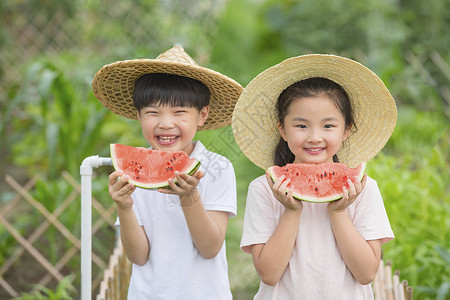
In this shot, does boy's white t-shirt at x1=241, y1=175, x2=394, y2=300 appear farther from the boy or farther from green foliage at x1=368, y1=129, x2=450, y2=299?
green foliage at x1=368, y1=129, x2=450, y2=299

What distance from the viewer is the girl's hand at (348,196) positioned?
167 cm

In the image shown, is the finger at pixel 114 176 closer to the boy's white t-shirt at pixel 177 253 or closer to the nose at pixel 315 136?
the boy's white t-shirt at pixel 177 253

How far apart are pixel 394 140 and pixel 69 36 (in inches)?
211

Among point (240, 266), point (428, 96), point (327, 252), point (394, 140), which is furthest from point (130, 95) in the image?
point (428, 96)

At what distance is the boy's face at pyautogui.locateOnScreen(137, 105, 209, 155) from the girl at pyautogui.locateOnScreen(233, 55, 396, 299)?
194mm

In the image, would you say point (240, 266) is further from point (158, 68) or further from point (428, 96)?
point (428, 96)

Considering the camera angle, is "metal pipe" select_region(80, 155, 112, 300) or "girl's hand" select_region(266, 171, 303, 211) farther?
"metal pipe" select_region(80, 155, 112, 300)

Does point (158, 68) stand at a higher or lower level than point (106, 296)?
higher

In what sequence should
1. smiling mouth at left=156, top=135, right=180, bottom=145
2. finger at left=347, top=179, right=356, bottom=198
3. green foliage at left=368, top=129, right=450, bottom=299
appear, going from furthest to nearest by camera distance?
green foliage at left=368, top=129, right=450, bottom=299, smiling mouth at left=156, top=135, right=180, bottom=145, finger at left=347, top=179, right=356, bottom=198

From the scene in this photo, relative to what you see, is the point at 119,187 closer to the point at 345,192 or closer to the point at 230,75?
the point at 345,192

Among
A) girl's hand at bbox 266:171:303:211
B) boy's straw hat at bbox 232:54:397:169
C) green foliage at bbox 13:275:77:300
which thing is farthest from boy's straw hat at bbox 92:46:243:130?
green foliage at bbox 13:275:77:300

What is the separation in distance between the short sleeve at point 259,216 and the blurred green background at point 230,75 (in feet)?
3.08

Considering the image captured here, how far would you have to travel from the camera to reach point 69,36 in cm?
815

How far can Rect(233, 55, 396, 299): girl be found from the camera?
178 cm
